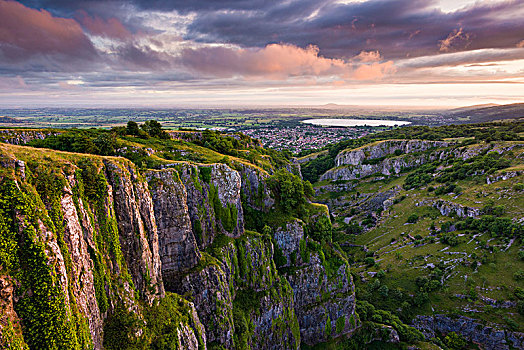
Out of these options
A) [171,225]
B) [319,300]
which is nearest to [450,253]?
[319,300]

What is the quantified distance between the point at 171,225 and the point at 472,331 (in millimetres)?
80950

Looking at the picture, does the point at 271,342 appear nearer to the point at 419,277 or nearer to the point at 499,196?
the point at 419,277

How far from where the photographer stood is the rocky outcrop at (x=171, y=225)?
106 feet

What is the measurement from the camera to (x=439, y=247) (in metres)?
83.8

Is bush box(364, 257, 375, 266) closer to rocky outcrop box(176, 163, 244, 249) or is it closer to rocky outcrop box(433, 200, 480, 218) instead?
rocky outcrop box(433, 200, 480, 218)

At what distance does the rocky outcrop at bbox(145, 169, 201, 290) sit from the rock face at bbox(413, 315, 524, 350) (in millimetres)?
70916

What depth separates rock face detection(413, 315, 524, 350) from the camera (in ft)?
197

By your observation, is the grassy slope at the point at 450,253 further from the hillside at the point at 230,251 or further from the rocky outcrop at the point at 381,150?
the rocky outcrop at the point at 381,150

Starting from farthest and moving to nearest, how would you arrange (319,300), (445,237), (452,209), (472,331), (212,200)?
(452,209) < (445,237) < (472,331) < (319,300) < (212,200)

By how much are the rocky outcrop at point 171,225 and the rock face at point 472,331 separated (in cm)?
7092

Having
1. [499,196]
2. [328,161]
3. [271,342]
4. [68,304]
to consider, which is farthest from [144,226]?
[328,161]

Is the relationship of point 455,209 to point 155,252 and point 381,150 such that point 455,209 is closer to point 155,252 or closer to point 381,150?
point 381,150

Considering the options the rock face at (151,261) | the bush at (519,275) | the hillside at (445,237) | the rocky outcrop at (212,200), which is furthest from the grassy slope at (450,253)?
the rocky outcrop at (212,200)

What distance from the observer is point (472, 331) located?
63.9 metres
